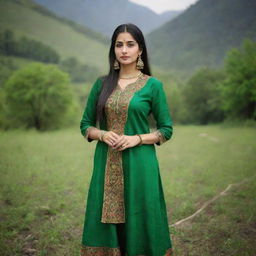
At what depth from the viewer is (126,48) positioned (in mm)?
2324

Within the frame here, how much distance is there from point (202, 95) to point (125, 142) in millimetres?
31774

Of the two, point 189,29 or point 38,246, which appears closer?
point 38,246

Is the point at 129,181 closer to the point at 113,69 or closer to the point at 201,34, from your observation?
the point at 113,69

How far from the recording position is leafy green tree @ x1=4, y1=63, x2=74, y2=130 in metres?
20.4

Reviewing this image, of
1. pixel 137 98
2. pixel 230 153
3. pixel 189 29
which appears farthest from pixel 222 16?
pixel 137 98

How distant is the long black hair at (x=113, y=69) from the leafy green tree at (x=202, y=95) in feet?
96.6

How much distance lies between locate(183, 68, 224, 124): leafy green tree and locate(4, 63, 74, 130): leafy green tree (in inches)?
572

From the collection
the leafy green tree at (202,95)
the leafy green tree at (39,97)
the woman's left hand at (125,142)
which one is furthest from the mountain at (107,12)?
the leafy green tree at (202,95)

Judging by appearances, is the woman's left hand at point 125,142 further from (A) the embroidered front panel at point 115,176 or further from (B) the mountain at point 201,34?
(B) the mountain at point 201,34

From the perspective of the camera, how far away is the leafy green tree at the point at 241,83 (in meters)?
20.8

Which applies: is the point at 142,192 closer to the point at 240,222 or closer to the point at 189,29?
the point at 240,222

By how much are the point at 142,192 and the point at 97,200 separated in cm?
38

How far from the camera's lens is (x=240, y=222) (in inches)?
167

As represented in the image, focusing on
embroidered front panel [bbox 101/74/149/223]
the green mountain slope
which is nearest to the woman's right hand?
embroidered front panel [bbox 101/74/149/223]
